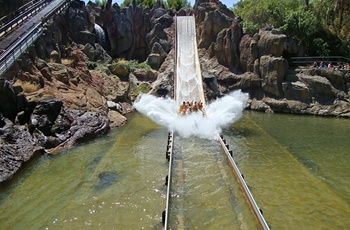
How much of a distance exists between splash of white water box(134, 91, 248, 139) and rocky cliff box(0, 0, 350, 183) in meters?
1.09

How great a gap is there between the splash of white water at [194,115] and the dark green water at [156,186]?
5.38 ft

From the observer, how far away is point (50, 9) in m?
27.4

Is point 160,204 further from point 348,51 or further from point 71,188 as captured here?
point 348,51

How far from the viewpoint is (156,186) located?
9680 mm

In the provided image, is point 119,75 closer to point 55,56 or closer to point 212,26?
point 55,56

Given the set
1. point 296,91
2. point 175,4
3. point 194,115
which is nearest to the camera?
point 194,115

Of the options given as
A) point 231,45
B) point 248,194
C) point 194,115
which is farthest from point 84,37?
point 248,194

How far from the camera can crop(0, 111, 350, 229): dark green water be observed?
7.74m

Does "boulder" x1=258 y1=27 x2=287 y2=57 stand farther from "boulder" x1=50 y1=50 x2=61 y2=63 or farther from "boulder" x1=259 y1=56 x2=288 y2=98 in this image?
"boulder" x1=50 y1=50 x2=61 y2=63

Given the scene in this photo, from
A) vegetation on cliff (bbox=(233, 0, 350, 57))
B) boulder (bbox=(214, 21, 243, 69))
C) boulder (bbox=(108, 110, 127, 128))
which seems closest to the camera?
boulder (bbox=(108, 110, 127, 128))

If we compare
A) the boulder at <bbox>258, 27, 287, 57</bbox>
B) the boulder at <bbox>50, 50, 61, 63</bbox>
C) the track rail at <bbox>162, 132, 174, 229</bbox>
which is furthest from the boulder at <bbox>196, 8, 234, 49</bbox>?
the track rail at <bbox>162, 132, 174, 229</bbox>

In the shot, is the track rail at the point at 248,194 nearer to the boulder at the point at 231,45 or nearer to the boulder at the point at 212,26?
the boulder at the point at 231,45

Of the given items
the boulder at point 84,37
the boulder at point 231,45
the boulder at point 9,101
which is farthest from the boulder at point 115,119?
the boulder at point 231,45

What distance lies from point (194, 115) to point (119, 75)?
12851mm
